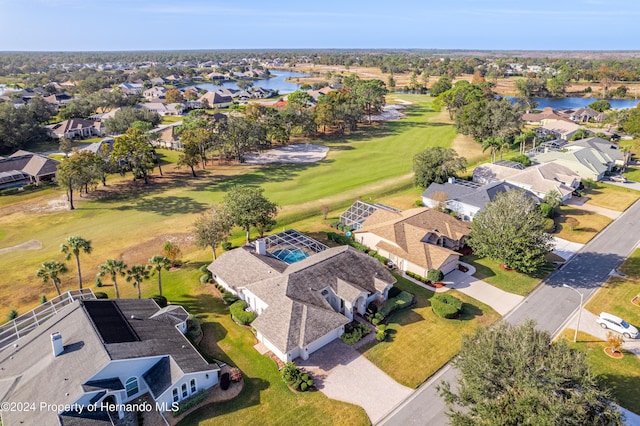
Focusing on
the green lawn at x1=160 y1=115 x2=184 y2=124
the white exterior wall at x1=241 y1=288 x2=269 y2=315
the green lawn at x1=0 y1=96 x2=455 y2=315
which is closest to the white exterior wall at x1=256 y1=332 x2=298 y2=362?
the white exterior wall at x1=241 y1=288 x2=269 y2=315

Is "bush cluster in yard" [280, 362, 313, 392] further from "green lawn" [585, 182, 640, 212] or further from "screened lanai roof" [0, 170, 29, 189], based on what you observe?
"screened lanai roof" [0, 170, 29, 189]

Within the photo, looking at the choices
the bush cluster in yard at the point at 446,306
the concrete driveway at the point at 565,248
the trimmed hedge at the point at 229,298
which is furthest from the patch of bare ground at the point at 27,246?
the concrete driveway at the point at 565,248

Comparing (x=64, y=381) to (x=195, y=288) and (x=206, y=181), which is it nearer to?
(x=195, y=288)

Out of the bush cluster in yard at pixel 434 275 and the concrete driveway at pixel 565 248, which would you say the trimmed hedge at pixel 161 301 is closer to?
the bush cluster in yard at pixel 434 275

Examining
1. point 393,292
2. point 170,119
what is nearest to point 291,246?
point 393,292

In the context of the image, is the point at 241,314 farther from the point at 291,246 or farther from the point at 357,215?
the point at 357,215
